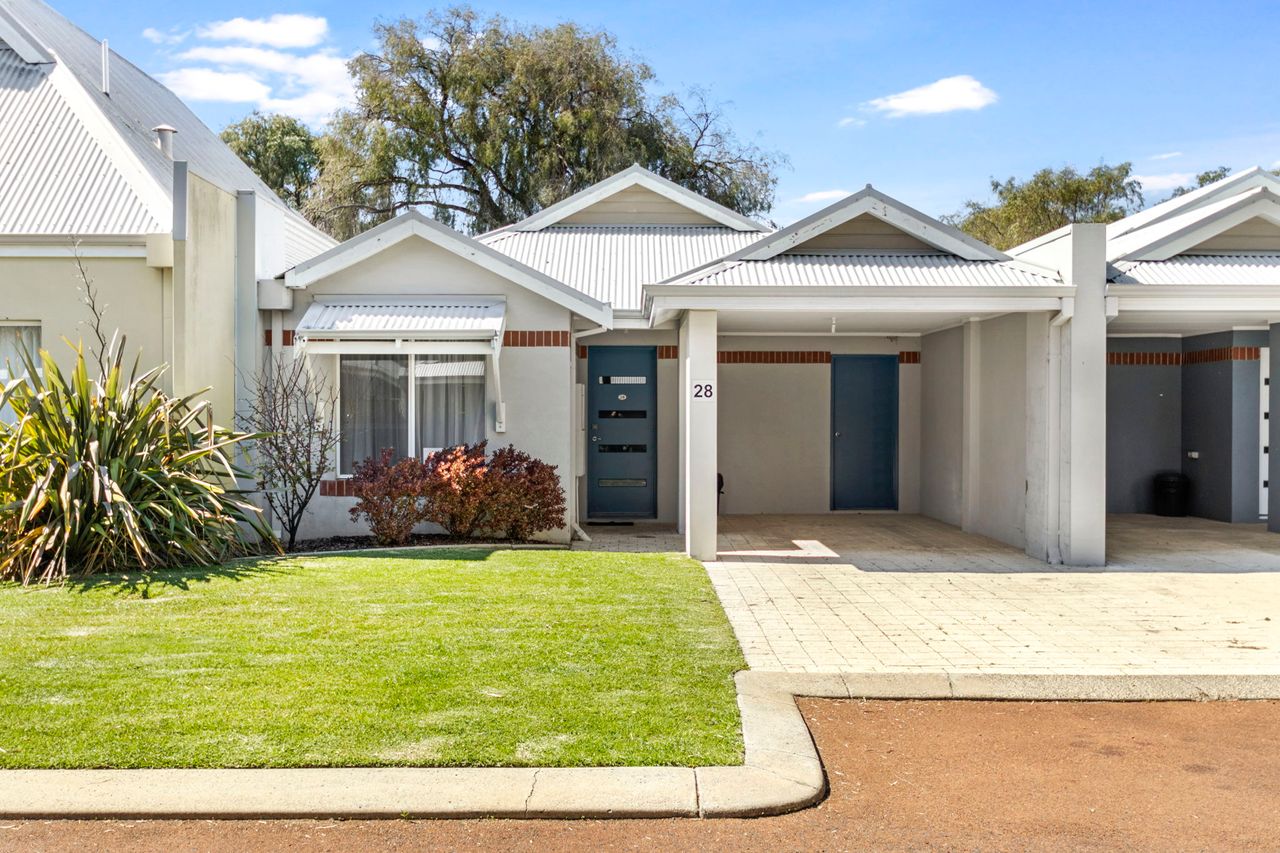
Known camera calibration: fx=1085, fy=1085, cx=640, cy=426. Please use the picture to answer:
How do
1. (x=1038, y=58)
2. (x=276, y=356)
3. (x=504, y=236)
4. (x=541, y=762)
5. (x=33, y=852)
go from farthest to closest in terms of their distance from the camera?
(x=1038, y=58) → (x=504, y=236) → (x=276, y=356) → (x=541, y=762) → (x=33, y=852)

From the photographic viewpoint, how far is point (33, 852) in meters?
4.30

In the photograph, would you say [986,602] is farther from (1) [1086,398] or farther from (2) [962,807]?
(2) [962,807]

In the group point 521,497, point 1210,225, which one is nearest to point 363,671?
point 521,497

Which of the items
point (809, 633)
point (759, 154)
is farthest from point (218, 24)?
point (809, 633)

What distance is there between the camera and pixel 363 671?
646cm

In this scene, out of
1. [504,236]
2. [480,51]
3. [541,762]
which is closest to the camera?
[541,762]

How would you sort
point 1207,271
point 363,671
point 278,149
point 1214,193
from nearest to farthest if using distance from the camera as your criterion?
1. point 363,671
2. point 1207,271
3. point 1214,193
4. point 278,149

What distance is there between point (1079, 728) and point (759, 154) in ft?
99.0

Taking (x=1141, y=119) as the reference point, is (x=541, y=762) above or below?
below

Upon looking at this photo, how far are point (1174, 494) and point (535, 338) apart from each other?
10.5 meters

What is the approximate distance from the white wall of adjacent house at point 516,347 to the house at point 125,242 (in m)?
1.03

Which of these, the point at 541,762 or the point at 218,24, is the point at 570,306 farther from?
the point at 218,24

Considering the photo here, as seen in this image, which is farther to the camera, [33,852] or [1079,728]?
[1079,728]

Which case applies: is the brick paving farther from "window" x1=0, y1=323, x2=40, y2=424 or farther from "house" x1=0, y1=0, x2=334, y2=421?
"window" x1=0, y1=323, x2=40, y2=424
